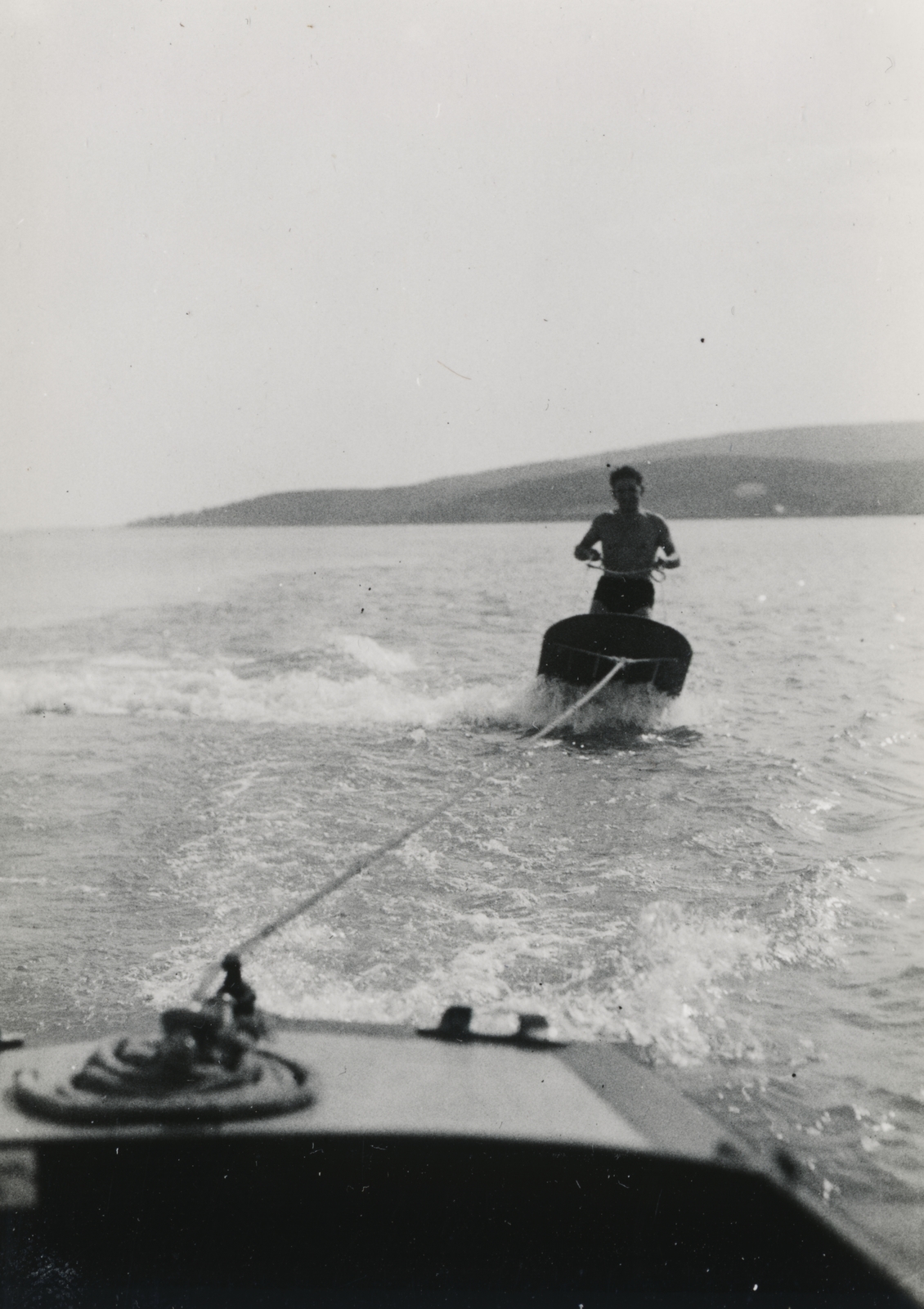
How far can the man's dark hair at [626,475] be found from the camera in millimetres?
9664

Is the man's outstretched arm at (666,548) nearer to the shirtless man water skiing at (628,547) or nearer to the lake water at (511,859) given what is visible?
the shirtless man water skiing at (628,547)

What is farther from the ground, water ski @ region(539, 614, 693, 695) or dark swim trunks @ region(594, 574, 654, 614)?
dark swim trunks @ region(594, 574, 654, 614)

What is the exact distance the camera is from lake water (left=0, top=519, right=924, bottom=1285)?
4.10 m

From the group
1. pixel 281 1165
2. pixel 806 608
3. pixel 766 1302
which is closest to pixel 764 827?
pixel 766 1302

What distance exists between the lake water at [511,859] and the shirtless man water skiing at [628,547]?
3.56ft

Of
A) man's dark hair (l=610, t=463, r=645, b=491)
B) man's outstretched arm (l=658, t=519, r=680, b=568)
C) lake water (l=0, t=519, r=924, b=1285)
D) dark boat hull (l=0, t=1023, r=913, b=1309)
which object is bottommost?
lake water (l=0, t=519, r=924, b=1285)

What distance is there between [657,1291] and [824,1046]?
6.87 feet

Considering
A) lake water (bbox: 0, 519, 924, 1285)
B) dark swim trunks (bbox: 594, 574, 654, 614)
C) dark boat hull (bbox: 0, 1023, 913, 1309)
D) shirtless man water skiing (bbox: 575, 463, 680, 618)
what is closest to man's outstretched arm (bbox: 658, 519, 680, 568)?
shirtless man water skiing (bbox: 575, 463, 680, 618)

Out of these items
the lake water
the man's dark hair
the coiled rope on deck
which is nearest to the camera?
the coiled rope on deck

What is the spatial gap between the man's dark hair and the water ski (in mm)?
1258

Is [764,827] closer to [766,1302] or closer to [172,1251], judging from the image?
[766,1302]

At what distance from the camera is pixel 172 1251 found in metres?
2.11

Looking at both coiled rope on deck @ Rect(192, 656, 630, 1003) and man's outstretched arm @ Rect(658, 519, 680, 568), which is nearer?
coiled rope on deck @ Rect(192, 656, 630, 1003)

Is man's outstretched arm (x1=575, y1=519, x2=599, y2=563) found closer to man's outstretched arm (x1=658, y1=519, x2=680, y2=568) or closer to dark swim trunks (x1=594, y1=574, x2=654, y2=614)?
dark swim trunks (x1=594, y1=574, x2=654, y2=614)
